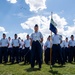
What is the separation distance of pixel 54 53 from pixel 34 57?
280cm

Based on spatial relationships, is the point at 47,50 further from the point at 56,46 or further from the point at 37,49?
the point at 37,49

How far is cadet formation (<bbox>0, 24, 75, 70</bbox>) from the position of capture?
17.3 metres

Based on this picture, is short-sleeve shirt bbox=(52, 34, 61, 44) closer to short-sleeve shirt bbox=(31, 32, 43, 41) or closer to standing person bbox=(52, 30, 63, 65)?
standing person bbox=(52, 30, 63, 65)

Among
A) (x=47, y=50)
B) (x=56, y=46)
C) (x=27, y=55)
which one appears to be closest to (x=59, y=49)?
(x=56, y=46)

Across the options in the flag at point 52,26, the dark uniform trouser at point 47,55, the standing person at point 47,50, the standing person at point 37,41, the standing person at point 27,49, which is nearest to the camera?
the standing person at point 37,41

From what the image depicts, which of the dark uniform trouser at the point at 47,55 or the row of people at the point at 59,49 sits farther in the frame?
the dark uniform trouser at the point at 47,55

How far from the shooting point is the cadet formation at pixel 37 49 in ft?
56.8

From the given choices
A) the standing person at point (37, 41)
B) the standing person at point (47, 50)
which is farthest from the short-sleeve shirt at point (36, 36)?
the standing person at point (47, 50)

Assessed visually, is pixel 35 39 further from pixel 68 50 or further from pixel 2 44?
pixel 68 50

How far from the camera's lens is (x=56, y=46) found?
19.9 metres

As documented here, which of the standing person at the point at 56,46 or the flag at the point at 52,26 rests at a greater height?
the flag at the point at 52,26

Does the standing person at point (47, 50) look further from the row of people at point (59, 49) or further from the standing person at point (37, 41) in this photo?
the standing person at point (37, 41)

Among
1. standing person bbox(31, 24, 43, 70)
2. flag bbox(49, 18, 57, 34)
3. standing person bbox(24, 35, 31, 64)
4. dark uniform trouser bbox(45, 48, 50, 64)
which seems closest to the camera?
standing person bbox(31, 24, 43, 70)

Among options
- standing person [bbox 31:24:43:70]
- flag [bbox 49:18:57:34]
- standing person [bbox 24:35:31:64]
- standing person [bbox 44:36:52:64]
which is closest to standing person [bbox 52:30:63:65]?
flag [bbox 49:18:57:34]
